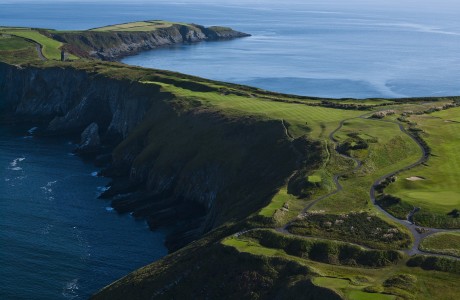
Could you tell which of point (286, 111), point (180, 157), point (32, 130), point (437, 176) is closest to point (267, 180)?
point (437, 176)

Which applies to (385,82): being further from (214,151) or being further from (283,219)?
(283,219)

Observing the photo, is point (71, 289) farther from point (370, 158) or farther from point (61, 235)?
point (370, 158)

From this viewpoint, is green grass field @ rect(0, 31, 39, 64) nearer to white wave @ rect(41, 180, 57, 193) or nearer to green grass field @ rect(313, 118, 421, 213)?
white wave @ rect(41, 180, 57, 193)

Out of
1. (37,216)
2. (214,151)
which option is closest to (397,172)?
(214,151)

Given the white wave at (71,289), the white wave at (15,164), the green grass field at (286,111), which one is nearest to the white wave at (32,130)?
the white wave at (15,164)

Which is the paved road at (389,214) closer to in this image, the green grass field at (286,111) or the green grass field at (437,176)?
the green grass field at (437,176)
